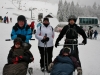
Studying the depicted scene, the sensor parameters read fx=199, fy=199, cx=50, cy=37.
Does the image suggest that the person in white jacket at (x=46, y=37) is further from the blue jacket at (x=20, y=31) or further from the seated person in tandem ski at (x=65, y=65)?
the seated person in tandem ski at (x=65, y=65)

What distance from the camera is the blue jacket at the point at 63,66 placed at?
4512 millimetres

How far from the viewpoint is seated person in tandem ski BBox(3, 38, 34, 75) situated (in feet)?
A: 15.4

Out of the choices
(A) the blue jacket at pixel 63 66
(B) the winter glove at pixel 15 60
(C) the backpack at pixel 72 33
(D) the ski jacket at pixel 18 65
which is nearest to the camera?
(A) the blue jacket at pixel 63 66

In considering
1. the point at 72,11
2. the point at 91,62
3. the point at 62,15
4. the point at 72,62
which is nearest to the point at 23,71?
the point at 72,62

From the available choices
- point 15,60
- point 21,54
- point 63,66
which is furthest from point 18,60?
point 63,66

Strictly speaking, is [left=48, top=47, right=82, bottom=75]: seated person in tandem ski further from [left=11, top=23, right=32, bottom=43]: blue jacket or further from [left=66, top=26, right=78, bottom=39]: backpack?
[left=11, top=23, right=32, bottom=43]: blue jacket

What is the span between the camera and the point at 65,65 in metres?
4.79

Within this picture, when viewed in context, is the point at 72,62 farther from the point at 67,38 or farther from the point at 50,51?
the point at 50,51

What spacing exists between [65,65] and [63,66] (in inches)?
3.1

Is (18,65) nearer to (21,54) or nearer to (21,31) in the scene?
(21,54)

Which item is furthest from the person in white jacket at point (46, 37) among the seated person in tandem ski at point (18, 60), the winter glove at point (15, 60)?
the winter glove at point (15, 60)

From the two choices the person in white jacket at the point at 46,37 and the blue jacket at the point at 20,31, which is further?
the person in white jacket at the point at 46,37

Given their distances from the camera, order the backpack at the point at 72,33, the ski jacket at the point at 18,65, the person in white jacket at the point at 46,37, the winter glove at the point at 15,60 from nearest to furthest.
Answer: the ski jacket at the point at 18,65, the winter glove at the point at 15,60, the backpack at the point at 72,33, the person in white jacket at the point at 46,37

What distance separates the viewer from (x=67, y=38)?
20.7 feet
